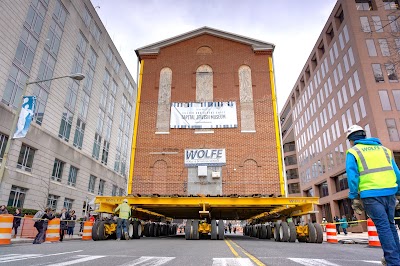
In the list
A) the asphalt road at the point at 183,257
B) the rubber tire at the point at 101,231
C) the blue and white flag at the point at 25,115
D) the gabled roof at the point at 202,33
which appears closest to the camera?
the asphalt road at the point at 183,257

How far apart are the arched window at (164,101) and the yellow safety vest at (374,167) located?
1366 cm

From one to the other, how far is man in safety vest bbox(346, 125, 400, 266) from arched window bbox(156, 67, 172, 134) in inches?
537

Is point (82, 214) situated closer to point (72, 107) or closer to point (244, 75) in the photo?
point (72, 107)

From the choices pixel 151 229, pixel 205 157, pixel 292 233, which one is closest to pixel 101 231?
pixel 151 229

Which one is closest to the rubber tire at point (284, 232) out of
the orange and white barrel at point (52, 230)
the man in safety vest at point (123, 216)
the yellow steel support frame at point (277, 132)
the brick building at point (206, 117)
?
the yellow steel support frame at point (277, 132)

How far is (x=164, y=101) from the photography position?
59.0 feet

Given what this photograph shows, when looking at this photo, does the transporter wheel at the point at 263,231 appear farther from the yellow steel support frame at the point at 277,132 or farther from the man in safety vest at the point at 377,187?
the man in safety vest at the point at 377,187

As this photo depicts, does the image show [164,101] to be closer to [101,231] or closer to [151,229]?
[151,229]

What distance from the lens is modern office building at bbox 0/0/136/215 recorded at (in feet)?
71.8

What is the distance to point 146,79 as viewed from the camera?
1869cm

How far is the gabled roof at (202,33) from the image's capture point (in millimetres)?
19188

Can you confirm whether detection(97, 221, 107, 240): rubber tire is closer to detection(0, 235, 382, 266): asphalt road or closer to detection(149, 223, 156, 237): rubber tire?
detection(0, 235, 382, 266): asphalt road

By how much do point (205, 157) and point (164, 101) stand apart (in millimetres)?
4613

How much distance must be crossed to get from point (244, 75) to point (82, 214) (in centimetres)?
2415
